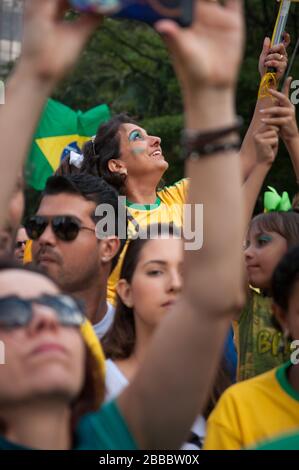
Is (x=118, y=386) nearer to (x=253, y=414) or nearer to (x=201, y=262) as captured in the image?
(x=253, y=414)

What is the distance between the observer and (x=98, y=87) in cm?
1582

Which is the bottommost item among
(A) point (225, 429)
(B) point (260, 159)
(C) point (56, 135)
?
(A) point (225, 429)

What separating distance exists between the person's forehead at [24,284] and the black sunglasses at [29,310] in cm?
3

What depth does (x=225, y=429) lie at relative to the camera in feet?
10.0

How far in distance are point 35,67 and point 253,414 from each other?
1291mm

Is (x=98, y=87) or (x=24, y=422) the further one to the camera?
(x=98, y=87)

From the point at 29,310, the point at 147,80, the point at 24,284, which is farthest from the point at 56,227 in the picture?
the point at 147,80

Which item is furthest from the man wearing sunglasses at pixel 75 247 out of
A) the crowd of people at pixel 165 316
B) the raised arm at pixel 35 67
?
the raised arm at pixel 35 67

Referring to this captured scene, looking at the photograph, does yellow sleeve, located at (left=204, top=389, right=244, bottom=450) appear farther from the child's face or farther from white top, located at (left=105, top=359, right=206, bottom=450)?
the child's face

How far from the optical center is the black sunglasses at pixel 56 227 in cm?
427

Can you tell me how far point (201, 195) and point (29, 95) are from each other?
428 mm

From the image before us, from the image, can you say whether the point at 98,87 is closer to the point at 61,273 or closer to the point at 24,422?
the point at 61,273

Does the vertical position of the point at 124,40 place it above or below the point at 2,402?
above

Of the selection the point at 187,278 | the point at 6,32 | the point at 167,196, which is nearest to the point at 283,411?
the point at 187,278
